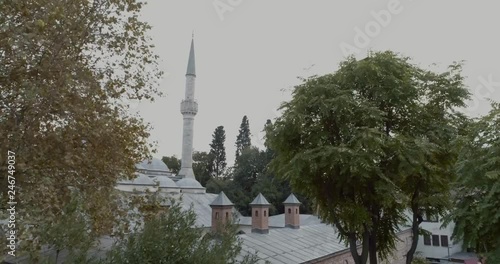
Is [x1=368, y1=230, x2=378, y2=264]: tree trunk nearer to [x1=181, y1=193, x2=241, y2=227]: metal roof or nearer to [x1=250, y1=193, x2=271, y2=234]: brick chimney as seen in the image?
[x1=250, y1=193, x2=271, y2=234]: brick chimney

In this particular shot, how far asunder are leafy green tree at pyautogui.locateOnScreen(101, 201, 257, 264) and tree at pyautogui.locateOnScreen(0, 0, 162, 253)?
0.73 m

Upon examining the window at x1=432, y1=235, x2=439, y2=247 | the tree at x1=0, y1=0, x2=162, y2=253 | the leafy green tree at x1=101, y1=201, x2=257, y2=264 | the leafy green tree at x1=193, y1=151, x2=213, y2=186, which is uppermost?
the leafy green tree at x1=193, y1=151, x2=213, y2=186

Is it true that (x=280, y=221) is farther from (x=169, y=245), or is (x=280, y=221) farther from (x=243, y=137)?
(x=243, y=137)

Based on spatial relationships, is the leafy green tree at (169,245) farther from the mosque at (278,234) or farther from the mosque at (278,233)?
the mosque at (278,234)

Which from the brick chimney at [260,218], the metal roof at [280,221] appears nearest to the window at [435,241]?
the metal roof at [280,221]

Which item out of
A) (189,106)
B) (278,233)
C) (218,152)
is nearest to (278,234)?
(278,233)

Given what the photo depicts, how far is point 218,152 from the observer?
65062 millimetres

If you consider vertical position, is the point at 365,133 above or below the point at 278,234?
above

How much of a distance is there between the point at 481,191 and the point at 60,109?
902 cm

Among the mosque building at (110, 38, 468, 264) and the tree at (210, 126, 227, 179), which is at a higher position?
the tree at (210, 126, 227, 179)

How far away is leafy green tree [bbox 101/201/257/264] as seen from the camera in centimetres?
606

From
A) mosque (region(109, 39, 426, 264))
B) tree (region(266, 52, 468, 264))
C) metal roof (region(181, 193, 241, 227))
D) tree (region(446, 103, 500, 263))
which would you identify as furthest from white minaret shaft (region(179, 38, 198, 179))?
tree (region(446, 103, 500, 263))

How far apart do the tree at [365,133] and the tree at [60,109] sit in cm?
573

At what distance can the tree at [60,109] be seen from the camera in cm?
555
